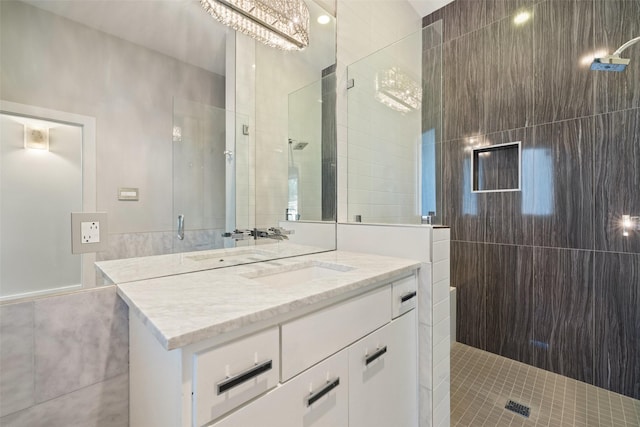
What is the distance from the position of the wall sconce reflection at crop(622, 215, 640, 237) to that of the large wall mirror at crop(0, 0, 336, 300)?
2106mm

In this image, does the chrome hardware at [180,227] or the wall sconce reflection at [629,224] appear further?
the wall sconce reflection at [629,224]

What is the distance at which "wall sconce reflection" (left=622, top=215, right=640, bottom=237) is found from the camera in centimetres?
168

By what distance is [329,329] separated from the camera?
2.86 ft

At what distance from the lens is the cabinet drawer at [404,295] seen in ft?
3.86

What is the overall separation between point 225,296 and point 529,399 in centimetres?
207

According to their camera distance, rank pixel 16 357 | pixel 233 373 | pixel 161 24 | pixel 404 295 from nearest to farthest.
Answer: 1. pixel 233 373
2. pixel 16 357
3. pixel 161 24
4. pixel 404 295

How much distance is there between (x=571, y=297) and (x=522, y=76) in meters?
1.68

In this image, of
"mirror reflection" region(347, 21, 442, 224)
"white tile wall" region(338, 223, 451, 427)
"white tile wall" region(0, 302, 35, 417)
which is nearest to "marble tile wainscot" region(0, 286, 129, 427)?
"white tile wall" region(0, 302, 35, 417)

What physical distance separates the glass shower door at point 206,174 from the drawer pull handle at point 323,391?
0.70m

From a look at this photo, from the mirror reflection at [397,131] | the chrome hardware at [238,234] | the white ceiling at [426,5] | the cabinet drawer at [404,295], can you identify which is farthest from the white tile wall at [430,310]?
the white ceiling at [426,5]

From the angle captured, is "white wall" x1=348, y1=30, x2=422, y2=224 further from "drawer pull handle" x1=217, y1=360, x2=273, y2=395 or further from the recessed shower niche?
"drawer pull handle" x1=217, y1=360, x2=273, y2=395

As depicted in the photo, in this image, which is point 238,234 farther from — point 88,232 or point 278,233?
point 88,232

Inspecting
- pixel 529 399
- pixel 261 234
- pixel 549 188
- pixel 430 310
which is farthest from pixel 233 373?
pixel 549 188

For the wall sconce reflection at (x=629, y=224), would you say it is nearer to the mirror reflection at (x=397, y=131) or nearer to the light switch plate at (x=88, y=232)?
the mirror reflection at (x=397, y=131)
